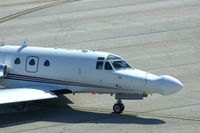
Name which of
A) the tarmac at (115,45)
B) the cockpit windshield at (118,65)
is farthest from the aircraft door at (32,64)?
the cockpit windshield at (118,65)

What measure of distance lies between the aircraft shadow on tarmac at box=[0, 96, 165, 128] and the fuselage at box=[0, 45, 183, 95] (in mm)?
965

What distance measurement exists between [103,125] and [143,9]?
2069cm

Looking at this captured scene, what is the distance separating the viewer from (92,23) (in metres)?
41.2

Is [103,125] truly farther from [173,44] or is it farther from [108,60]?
[173,44]

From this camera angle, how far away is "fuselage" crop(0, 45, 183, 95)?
25.3m

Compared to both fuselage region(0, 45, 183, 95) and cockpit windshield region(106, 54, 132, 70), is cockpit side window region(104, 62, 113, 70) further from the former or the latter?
Result: cockpit windshield region(106, 54, 132, 70)

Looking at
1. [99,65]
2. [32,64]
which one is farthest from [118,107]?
[32,64]

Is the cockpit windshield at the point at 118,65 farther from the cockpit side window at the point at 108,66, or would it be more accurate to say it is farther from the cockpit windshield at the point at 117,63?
the cockpit side window at the point at 108,66

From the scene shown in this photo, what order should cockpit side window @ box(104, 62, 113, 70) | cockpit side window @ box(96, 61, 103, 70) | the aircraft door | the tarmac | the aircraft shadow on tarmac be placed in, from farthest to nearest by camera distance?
1. the aircraft door
2. cockpit side window @ box(96, 61, 103, 70)
3. cockpit side window @ box(104, 62, 113, 70)
4. the aircraft shadow on tarmac
5. the tarmac

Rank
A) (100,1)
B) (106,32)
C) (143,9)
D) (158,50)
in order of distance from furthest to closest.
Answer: (100,1) < (143,9) < (106,32) < (158,50)

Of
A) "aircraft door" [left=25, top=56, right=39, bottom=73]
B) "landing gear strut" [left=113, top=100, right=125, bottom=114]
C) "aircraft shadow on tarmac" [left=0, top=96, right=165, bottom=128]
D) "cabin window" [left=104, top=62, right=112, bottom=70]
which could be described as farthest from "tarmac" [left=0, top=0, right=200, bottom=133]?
"cabin window" [left=104, top=62, right=112, bottom=70]

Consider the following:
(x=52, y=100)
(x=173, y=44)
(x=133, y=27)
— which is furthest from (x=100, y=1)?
(x=52, y=100)

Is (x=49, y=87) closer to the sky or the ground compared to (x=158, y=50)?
closer to the ground

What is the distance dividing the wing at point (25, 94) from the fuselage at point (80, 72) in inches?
18.5
